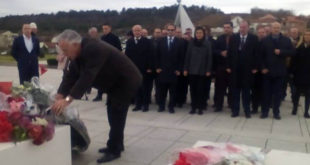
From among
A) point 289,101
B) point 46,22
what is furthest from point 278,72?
point 46,22

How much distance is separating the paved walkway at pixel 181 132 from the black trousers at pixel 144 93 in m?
0.26

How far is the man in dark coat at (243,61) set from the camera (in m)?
7.45

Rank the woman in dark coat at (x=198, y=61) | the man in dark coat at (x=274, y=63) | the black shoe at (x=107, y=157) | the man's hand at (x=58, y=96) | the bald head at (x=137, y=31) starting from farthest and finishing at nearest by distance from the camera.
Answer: the bald head at (x=137, y=31) → the woman in dark coat at (x=198, y=61) → the man in dark coat at (x=274, y=63) → the black shoe at (x=107, y=157) → the man's hand at (x=58, y=96)

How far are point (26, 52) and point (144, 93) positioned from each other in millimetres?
2908

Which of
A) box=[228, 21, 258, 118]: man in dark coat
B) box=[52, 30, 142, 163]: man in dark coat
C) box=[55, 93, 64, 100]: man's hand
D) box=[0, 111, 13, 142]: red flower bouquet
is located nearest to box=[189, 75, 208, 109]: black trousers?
box=[228, 21, 258, 118]: man in dark coat

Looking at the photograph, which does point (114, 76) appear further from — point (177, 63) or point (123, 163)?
point (177, 63)

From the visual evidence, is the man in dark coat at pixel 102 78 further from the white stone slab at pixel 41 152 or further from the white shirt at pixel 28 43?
the white shirt at pixel 28 43

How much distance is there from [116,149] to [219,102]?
3.87 meters

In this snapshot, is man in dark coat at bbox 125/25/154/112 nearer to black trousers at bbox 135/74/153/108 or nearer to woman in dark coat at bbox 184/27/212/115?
black trousers at bbox 135/74/153/108

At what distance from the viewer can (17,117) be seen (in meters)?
3.62

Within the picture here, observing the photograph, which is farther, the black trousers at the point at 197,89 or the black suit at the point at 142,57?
the black suit at the point at 142,57

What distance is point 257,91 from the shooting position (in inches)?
321

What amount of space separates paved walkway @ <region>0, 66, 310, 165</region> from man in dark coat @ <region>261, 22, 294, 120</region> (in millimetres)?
389

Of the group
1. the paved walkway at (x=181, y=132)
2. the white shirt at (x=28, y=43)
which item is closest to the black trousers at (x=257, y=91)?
the paved walkway at (x=181, y=132)
